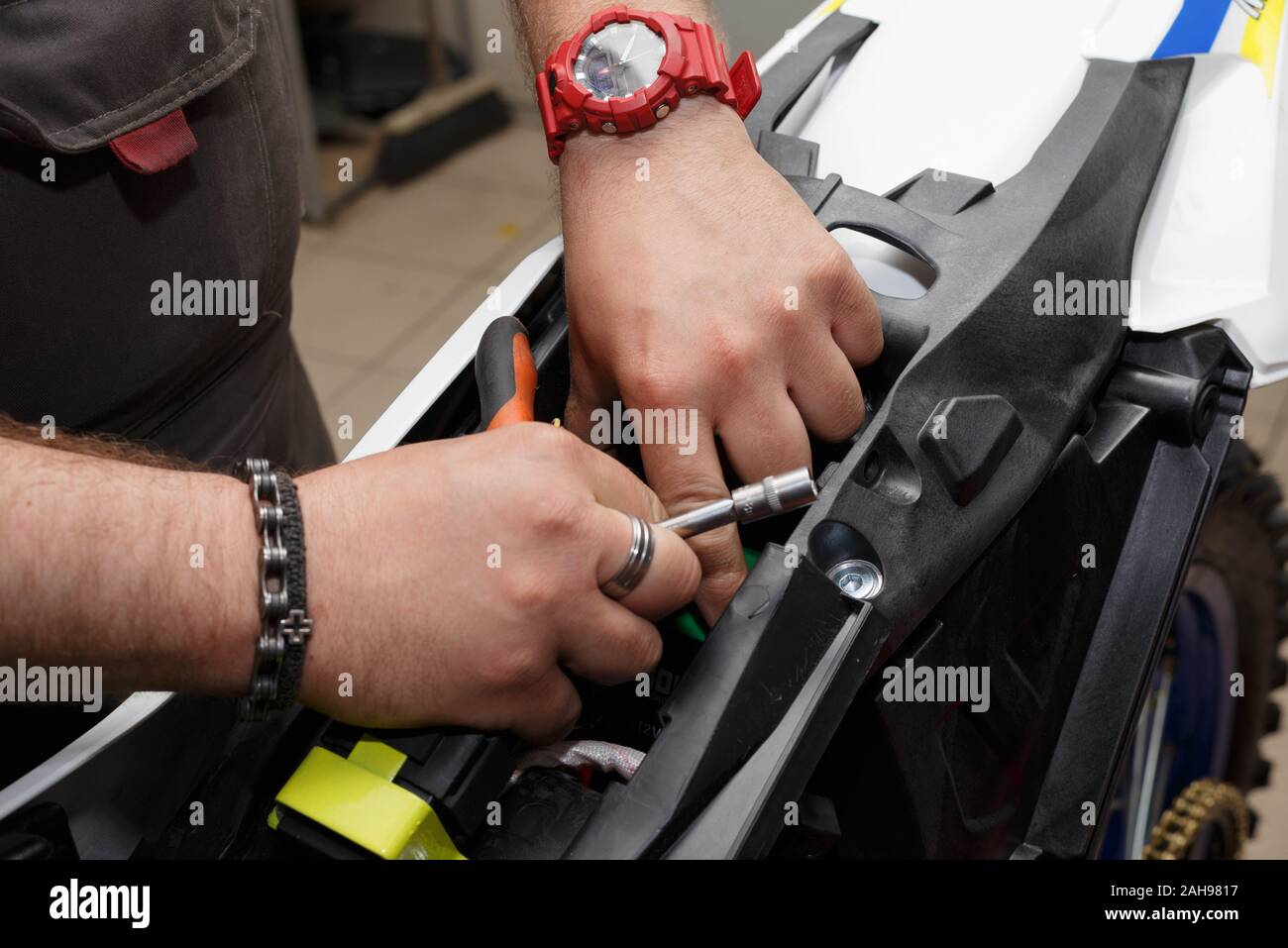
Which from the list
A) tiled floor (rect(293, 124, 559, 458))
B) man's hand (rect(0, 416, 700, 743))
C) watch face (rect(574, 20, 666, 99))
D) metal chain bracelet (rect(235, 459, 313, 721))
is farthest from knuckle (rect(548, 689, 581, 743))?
tiled floor (rect(293, 124, 559, 458))

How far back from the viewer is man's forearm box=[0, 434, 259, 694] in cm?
47

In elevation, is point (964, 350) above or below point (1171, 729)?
above

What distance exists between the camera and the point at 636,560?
0.53 meters

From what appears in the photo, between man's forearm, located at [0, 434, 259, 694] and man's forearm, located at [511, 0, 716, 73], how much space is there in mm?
445

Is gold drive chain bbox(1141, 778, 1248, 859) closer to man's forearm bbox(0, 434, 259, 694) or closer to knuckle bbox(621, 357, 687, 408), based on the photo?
knuckle bbox(621, 357, 687, 408)

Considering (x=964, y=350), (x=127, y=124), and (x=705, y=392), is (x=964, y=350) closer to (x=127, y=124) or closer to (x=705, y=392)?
(x=705, y=392)

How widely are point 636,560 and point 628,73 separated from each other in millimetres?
343

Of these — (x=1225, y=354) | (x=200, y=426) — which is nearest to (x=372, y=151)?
(x=200, y=426)

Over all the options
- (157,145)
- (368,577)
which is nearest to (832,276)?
(368,577)

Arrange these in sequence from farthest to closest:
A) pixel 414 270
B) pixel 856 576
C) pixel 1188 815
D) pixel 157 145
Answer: pixel 414 270 → pixel 1188 815 → pixel 157 145 → pixel 856 576

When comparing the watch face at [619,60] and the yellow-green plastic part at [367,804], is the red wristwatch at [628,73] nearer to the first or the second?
the watch face at [619,60]

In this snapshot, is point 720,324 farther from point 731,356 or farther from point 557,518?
point 557,518
